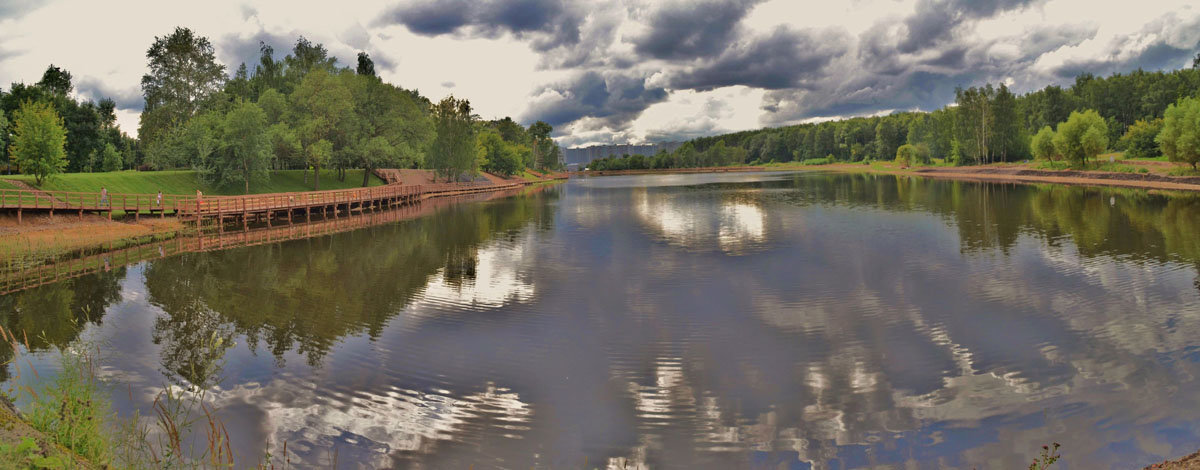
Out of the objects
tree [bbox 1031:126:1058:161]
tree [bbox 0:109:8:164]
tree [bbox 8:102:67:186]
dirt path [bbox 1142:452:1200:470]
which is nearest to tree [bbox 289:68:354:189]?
tree [bbox 0:109:8:164]

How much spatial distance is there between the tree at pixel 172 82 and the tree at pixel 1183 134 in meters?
98.0

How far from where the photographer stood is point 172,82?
66312 mm

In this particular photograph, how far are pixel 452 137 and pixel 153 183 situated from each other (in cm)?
4170

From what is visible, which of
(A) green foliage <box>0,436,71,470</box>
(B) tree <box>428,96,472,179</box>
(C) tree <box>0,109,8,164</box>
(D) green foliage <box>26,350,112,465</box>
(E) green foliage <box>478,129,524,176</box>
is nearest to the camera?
(A) green foliage <box>0,436,71,470</box>

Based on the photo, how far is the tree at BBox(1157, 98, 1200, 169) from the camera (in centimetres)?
5494

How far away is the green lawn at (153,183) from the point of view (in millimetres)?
47062

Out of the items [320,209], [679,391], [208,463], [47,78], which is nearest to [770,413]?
[679,391]

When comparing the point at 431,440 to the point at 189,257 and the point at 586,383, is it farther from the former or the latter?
the point at 189,257

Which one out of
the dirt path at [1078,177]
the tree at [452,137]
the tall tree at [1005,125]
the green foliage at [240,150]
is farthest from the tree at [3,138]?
the tall tree at [1005,125]

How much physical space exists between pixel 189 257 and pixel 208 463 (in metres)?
24.0

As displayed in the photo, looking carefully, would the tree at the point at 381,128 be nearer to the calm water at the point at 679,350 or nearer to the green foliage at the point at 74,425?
the calm water at the point at 679,350

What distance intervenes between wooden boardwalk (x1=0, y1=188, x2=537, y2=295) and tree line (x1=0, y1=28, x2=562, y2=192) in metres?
16.4

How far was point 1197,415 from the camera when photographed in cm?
976

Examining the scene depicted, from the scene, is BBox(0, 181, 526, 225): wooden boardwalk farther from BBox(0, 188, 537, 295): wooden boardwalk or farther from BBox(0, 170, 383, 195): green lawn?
BBox(0, 170, 383, 195): green lawn
